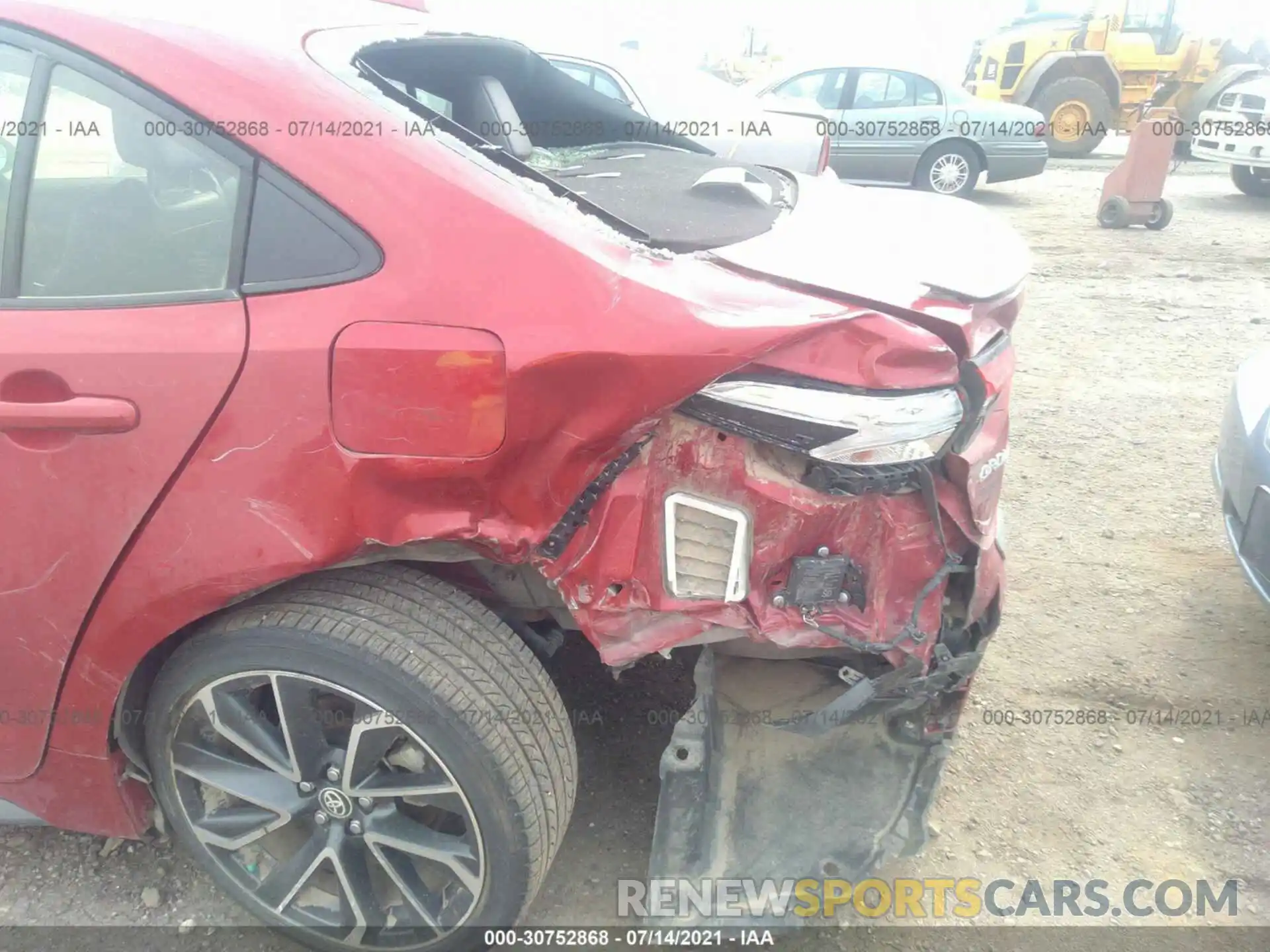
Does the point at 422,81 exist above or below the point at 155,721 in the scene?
above

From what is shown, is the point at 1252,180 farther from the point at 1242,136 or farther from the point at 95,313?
the point at 95,313

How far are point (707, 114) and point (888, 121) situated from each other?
21.1 ft

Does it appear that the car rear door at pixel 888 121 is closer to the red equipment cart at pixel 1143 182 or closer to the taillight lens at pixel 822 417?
the red equipment cart at pixel 1143 182

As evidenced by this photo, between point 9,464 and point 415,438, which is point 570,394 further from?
point 9,464

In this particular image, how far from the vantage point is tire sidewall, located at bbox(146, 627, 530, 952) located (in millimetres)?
1674

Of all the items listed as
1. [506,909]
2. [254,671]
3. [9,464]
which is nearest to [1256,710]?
[506,909]

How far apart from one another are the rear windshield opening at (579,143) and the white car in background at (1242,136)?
10057mm

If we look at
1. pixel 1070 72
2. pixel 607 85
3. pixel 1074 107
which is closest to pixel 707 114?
pixel 607 85

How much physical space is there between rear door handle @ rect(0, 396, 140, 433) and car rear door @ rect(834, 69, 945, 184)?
10.2 meters

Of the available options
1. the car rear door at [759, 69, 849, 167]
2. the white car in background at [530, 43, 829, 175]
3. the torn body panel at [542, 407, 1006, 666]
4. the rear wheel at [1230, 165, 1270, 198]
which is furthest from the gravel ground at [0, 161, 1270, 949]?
the rear wheel at [1230, 165, 1270, 198]

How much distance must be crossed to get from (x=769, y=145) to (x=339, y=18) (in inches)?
125

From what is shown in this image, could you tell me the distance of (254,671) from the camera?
68.1 inches

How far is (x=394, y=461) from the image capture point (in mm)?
1566

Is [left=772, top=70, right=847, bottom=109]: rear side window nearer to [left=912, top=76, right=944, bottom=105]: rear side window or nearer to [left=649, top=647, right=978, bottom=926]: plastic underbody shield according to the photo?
[left=912, top=76, right=944, bottom=105]: rear side window
